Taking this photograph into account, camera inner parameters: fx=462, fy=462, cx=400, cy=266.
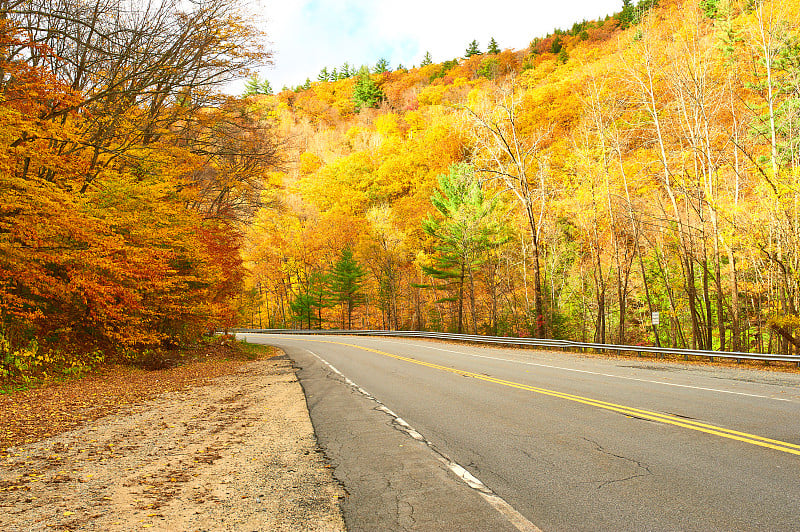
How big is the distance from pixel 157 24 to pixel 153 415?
10567 millimetres

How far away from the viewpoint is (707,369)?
12914 mm

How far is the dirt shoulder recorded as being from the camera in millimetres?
3986

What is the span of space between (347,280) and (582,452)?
44413 mm

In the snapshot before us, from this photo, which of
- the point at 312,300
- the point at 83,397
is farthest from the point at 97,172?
the point at 312,300

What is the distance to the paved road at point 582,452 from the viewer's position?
12.2 ft

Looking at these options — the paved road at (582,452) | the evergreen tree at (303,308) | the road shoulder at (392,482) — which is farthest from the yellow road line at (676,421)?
the evergreen tree at (303,308)

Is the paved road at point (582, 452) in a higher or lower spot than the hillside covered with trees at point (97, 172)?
lower

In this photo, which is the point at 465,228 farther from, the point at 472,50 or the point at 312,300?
the point at 472,50

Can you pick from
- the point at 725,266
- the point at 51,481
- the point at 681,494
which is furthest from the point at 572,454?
the point at 725,266

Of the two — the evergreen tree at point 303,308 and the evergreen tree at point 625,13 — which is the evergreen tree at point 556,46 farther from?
the evergreen tree at point 303,308

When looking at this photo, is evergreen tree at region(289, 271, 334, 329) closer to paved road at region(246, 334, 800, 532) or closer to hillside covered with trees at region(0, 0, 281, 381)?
hillside covered with trees at region(0, 0, 281, 381)

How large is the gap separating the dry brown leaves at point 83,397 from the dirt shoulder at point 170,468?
0.07 m

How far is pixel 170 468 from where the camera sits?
17.8ft

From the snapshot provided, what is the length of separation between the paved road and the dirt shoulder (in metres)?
0.49
